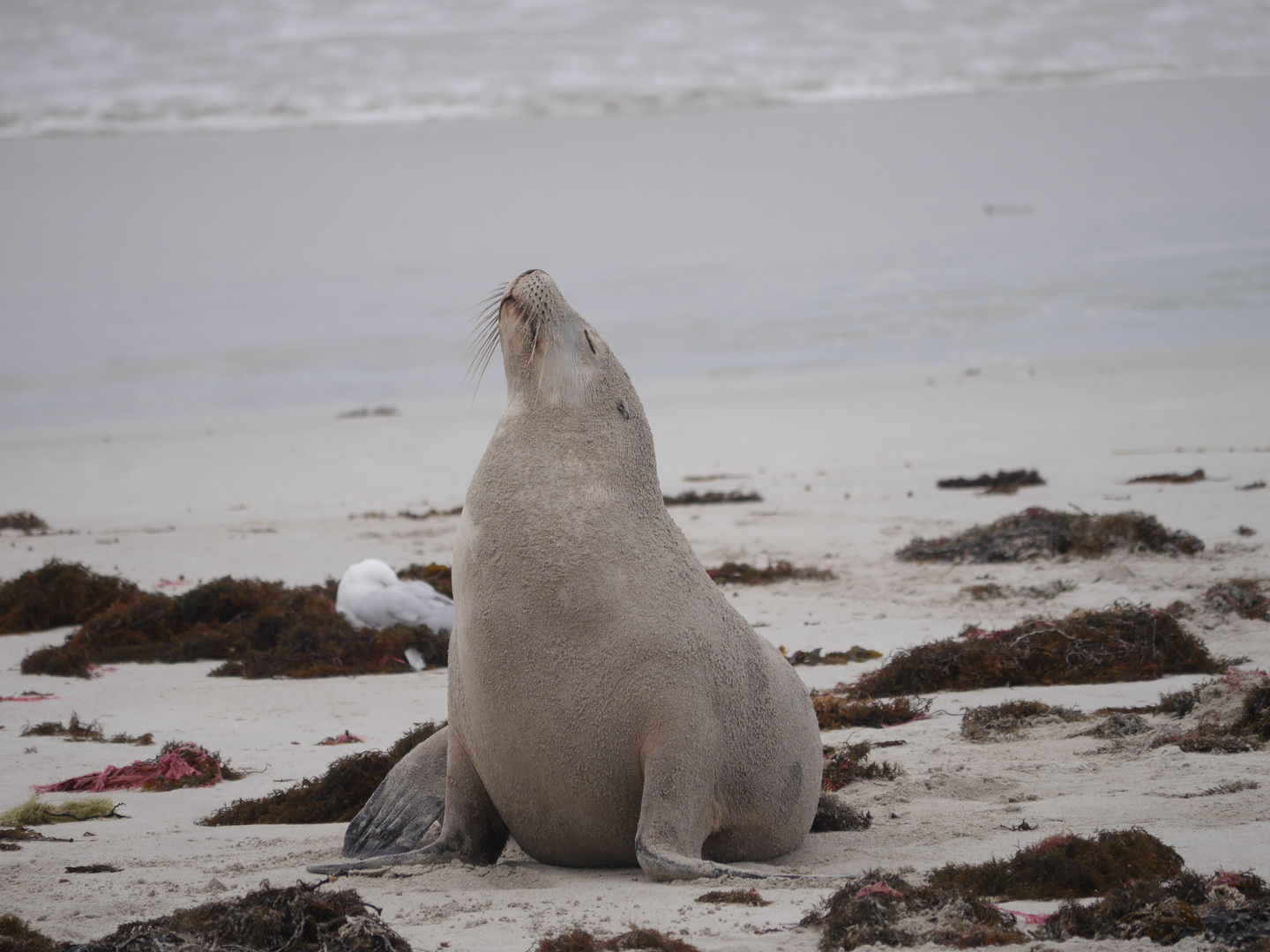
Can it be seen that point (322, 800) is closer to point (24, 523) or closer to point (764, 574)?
point (764, 574)

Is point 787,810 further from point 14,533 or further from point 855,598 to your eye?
point 14,533

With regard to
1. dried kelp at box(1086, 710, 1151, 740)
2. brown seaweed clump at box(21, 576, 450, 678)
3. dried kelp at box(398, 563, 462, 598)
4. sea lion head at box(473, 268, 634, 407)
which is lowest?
dried kelp at box(1086, 710, 1151, 740)

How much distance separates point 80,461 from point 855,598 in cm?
1130

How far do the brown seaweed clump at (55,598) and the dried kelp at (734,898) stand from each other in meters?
6.07

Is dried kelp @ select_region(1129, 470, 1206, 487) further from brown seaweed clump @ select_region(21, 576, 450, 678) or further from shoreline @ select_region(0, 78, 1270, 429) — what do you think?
shoreline @ select_region(0, 78, 1270, 429)

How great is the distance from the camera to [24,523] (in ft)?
39.9

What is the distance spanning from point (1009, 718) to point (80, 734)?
4084 mm

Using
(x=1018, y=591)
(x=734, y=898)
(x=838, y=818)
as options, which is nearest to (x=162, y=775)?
(x=838, y=818)

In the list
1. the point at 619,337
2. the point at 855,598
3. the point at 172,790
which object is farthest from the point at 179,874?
the point at 619,337

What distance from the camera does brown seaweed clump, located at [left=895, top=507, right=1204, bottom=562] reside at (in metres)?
9.02

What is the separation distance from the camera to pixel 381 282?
32688mm

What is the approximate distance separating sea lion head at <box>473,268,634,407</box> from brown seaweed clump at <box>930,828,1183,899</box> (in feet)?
5.61

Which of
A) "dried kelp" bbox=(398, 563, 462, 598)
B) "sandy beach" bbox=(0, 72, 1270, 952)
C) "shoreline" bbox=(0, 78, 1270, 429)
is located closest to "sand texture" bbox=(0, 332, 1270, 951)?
"sandy beach" bbox=(0, 72, 1270, 952)

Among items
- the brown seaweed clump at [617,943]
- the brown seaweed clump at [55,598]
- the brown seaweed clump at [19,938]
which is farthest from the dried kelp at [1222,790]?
the brown seaweed clump at [55,598]
